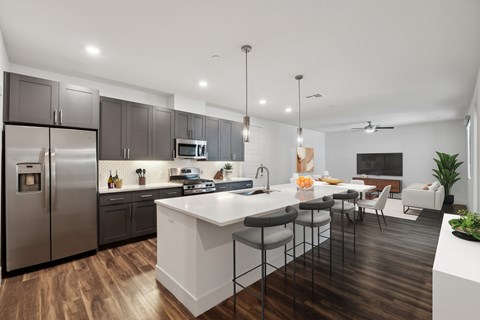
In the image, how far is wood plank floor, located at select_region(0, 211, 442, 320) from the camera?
189 cm

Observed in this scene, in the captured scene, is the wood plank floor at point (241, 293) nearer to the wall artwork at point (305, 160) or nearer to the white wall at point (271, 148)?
the white wall at point (271, 148)

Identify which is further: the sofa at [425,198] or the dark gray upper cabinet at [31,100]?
the sofa at [425,198]

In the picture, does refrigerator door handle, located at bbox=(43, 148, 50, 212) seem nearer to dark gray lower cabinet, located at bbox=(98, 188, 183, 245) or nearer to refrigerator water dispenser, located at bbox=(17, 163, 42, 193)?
refrigerator water dispenser, located at bbox=(17, 163, 42, 193)

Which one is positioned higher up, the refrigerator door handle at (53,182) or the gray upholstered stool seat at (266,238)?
the refrigerator door handle at (53,182)

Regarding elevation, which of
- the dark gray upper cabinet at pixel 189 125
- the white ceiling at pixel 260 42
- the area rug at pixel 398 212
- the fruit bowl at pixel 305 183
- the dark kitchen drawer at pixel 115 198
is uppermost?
the white ceiling at pixel 260 42

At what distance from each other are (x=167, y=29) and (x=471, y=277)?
115 inches

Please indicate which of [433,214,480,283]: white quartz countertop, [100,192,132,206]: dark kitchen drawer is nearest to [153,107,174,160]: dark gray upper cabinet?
[100,192,132,206]: dark kitchen drawer

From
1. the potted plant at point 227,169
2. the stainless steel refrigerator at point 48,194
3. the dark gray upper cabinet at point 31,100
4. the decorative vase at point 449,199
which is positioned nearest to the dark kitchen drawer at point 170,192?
the stainless steel refrigerator at point 48,194

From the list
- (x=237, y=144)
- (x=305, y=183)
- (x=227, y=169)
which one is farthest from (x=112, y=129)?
(x=305, y=183)

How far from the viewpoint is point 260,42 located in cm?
250

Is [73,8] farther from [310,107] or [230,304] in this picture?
[310,107]

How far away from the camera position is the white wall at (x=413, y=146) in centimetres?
704

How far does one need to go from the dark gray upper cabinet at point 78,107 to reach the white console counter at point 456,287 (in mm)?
3933

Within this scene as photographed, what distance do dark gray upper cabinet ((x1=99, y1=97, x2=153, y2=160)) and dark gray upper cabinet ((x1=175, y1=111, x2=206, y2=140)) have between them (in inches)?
21.5
